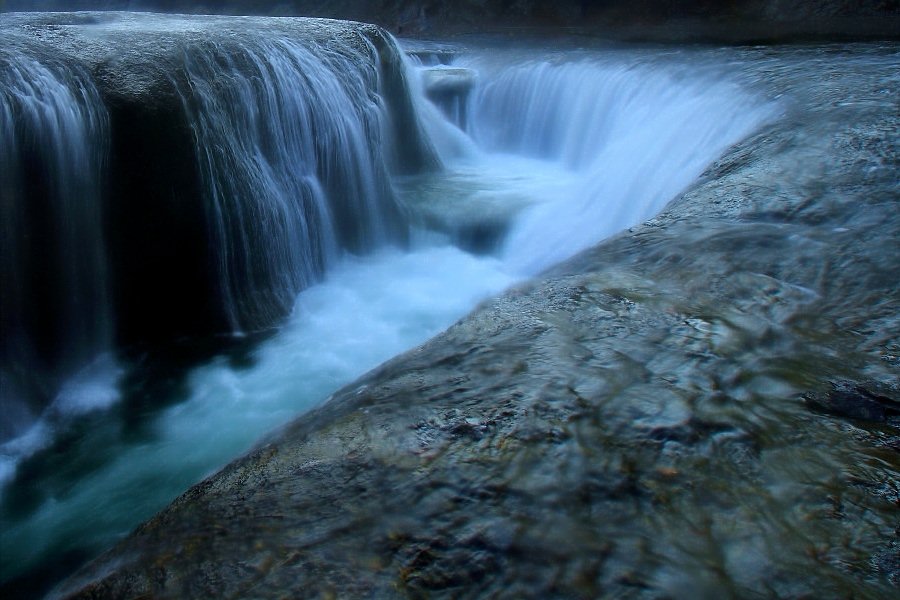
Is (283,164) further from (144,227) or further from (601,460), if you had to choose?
(601,460)

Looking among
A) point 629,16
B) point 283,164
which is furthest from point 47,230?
point 629,16

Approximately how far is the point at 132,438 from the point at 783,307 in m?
3.89

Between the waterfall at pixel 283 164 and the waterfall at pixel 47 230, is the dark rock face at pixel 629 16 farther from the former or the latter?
the waterfall at pixel 47 230

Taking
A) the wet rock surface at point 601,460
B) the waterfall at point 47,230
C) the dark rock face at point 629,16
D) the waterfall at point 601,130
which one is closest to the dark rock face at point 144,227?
the waterfall at point 47,230

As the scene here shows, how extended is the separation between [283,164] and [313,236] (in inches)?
28.2

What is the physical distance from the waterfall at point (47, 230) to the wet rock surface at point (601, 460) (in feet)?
9.36

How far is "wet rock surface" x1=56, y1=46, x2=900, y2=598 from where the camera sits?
1747 millimetres

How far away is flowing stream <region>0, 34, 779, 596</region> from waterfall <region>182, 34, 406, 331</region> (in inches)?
0.8

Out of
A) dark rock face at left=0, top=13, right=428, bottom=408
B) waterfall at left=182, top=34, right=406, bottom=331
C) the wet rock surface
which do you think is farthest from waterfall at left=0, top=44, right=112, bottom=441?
the wet rock surface

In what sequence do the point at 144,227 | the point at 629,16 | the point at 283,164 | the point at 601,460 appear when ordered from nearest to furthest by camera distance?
1. the point at 601,460
2. the point at 144,227
3. the point at 283,164
4. the point at 629,16

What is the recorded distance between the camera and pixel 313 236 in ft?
21.4

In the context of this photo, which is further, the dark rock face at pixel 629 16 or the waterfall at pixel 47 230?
the dark rock face at pixel 629 16

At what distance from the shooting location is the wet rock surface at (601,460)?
1.75m

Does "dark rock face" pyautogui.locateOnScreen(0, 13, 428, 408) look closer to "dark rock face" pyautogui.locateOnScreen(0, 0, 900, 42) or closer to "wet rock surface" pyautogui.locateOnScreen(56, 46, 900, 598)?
"wet rock surface" pyautogui.locateOnScreen(56, 46, 900, 598)
